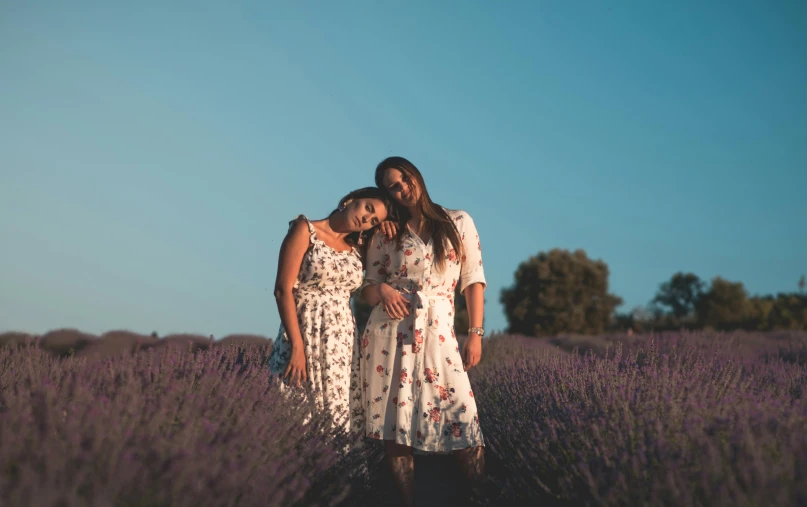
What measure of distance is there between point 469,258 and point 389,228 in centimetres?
49

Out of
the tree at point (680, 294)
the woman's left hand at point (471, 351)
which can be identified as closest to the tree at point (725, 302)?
the tree at point (680, 294)

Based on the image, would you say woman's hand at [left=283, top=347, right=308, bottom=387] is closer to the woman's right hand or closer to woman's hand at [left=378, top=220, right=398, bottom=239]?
the woman's right hand

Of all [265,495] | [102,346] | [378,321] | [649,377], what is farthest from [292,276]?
[102,346]

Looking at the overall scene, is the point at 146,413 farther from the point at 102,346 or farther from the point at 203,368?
the point at 102,346

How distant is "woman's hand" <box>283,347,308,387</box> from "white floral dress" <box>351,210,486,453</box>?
37 centimetres

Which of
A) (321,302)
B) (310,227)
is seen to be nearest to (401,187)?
(310,227)

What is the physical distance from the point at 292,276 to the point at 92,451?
171cm

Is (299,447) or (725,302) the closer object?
(299,447)

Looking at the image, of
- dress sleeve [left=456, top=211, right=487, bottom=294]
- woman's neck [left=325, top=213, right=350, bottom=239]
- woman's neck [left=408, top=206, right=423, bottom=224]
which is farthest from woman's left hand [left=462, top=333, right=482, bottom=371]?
woman's neck [left=325, top=213, right=350, bottom=239]

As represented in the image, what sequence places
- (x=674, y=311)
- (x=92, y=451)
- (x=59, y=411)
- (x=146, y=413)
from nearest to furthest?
(x=92, y=451) < (x=59, y=411) < (x=146, y=413) < (x=674, y=311)

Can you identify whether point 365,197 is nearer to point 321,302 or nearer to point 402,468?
point 321,302

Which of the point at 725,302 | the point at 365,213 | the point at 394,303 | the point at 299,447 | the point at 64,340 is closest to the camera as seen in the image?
the point at 299,447

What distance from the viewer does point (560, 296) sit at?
31.4m

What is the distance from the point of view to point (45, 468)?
2246 millimetres
